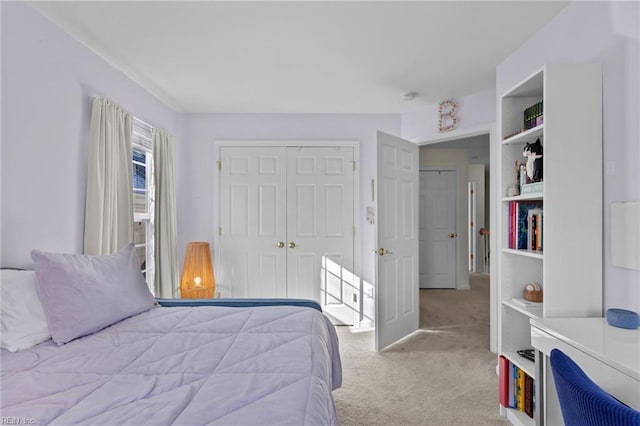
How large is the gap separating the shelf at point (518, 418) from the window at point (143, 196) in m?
3.22

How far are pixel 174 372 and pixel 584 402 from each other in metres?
1.37

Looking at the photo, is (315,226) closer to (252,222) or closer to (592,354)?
(252,222)

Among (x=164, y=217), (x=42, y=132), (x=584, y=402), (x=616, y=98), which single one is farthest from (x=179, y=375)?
(x=164, y=217)

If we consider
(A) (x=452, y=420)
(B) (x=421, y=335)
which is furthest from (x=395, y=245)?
→ (A) (x=452, y=420)

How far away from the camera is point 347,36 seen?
2.26 meters

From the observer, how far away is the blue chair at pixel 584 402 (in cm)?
86

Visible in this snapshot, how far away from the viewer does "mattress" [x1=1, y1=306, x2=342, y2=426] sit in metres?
0.99

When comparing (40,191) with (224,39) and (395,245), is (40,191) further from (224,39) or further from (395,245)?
(395,245)

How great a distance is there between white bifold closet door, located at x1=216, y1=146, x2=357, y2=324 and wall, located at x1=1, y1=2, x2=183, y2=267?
1783mm

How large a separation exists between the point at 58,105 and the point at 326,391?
235cm

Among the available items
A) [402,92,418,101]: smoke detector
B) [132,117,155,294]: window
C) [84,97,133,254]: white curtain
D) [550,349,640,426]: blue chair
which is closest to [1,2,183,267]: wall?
[84,97,133,254]: white curtain

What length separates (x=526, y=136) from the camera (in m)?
2.05

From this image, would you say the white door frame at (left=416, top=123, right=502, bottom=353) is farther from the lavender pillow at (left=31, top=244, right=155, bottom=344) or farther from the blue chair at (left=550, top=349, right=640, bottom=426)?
the lavender pillow at (left=31, top=244, right=155, bottom=344)

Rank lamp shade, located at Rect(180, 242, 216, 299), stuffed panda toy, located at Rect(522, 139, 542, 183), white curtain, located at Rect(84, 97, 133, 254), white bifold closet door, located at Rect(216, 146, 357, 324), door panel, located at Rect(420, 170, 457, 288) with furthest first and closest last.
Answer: door panel, located at Rect(420, 170, 457, 288) < white bifold closet door, located at Rect(216, 146, 357, 324) < lamp shade, located at Rect(180, 242, 216, 299) < white curtain, located at Rect(84, 97, 133, 254) < stuffed panda toy, located at Rect(522, 139, 542, 183)
